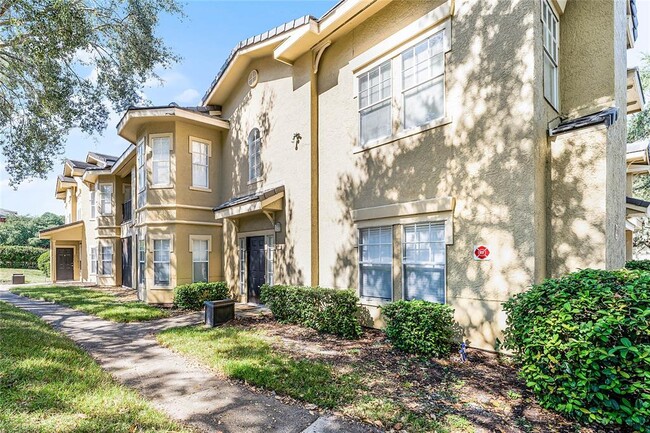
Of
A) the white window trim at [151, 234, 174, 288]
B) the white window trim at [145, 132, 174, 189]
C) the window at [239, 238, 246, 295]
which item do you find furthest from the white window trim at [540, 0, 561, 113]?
the white window trim at [151, 234, 174, 288]

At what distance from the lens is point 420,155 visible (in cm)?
766

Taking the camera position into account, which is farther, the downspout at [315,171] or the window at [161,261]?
the window at [161,261]

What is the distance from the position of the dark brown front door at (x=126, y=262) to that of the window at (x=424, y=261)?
1713 cm

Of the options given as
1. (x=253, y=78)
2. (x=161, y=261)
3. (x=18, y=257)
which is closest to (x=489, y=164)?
(x=253, y=78)

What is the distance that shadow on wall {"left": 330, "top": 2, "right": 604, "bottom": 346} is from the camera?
6.06 m

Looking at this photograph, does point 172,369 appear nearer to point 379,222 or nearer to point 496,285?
point 379,222

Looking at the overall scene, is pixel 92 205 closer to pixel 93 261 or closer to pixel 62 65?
pixel 93 261

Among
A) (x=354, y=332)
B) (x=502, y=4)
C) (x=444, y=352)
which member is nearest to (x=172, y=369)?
(x=354, y=332)

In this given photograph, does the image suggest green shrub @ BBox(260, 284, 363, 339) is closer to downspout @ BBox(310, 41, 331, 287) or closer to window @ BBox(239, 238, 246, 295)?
downspout @ BBox(310, 41, 331, 287)

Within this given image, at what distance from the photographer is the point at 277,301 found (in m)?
9.82

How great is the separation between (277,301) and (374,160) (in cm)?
473

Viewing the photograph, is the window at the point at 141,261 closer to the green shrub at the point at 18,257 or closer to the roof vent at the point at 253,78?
the roof vent at the point at 253,78

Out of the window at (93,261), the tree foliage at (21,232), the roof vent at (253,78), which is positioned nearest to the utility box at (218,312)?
the roof vent at (253,78)

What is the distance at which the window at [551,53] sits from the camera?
669 cm
